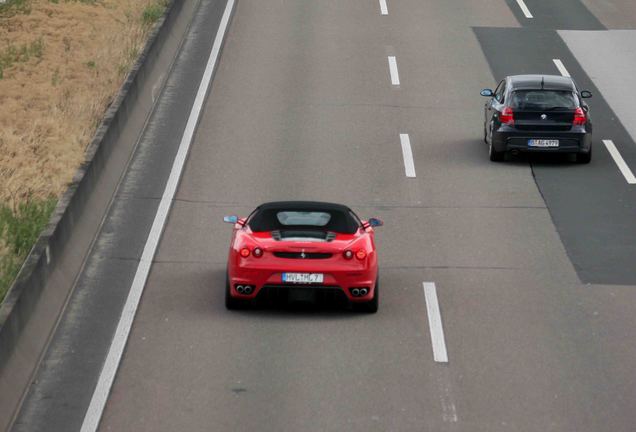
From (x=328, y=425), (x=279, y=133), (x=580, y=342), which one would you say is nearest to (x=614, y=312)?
(x=580, y=342)

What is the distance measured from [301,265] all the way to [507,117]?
1033 cm

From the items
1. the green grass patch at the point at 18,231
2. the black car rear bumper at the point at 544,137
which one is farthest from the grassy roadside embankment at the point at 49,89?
the black car rear bumper at the point at 544,137

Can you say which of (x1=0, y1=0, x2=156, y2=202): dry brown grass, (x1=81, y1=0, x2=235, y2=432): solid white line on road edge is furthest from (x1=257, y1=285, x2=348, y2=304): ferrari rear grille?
(x1=0, y1=0, x2=156, y2=202): dry brown grass

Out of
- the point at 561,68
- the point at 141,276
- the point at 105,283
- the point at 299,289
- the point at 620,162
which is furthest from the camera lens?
the point at 561,68

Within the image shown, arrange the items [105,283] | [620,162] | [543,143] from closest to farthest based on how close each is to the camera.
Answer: [105,283] < [543,143] < [620,162]

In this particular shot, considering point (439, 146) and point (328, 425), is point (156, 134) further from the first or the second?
point (328, 425)

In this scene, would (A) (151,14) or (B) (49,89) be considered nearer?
(B) (49,89)

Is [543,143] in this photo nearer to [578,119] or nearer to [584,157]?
[578,119]

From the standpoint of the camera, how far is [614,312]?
1738cm

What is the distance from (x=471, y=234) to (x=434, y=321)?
4.43m

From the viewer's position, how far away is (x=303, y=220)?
674 inches

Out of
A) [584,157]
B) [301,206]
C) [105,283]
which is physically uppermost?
[301,206]

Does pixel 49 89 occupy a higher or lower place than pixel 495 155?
lower

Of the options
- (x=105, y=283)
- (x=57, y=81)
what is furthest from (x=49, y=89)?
(x=105, y=283)
